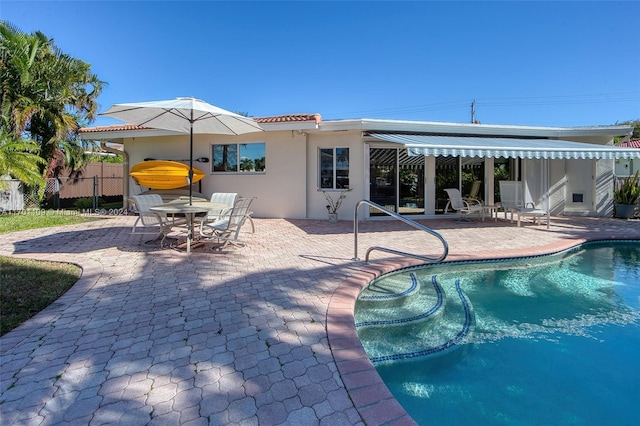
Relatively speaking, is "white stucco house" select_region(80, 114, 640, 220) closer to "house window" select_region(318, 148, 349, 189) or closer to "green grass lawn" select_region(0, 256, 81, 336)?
"house window" select_region(318, 148, 349, 189)

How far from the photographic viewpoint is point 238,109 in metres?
64.6

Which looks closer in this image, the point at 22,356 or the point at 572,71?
the point at 22,356

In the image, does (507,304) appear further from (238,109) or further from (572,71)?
(238,109)

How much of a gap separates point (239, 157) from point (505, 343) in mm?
17647

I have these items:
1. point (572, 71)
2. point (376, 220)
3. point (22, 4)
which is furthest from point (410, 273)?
point (572, 71)

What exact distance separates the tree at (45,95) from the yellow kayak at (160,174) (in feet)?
17.7

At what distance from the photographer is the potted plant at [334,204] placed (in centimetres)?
1789

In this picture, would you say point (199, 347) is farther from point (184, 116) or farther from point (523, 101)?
point (523, 101)

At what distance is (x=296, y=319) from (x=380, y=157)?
14.6m

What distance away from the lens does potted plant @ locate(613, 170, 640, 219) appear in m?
19.4

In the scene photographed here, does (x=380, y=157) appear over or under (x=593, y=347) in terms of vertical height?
over

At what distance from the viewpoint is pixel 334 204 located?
18.8 metres

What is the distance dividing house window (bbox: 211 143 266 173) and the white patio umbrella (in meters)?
7.54

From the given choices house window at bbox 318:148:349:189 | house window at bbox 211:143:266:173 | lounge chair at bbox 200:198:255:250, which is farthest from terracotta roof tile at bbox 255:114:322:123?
lounge chair at bbox 200:198:255:250
